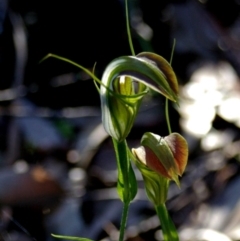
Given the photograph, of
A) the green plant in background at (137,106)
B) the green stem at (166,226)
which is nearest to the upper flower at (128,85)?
the green plant in background at (137,106)

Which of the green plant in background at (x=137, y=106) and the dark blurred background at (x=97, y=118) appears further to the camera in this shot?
the dark blurred background at (x=97, y=118)

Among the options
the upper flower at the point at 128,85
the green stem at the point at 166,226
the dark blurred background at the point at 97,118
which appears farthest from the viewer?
the dark blurred background at the point at 97,118

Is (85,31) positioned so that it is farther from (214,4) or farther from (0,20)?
(214,4)

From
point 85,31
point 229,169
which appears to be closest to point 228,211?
point 229,169

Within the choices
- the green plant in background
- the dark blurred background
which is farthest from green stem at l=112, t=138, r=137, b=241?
the dark blurred background

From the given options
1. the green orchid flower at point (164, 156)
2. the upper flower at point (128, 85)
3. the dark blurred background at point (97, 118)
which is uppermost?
the upper flower at point (128, 85)

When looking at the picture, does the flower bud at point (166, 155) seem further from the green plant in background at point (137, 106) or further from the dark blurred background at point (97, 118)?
the dark blurred background at point (97, 118)

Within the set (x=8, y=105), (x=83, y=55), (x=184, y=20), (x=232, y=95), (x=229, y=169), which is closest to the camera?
(x=229, y=169)

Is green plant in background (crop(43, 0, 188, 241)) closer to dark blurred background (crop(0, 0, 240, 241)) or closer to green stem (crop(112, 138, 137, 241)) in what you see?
green stem (crop(112, 138, 137, 241))

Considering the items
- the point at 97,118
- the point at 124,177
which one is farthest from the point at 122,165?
the point at 97,118
